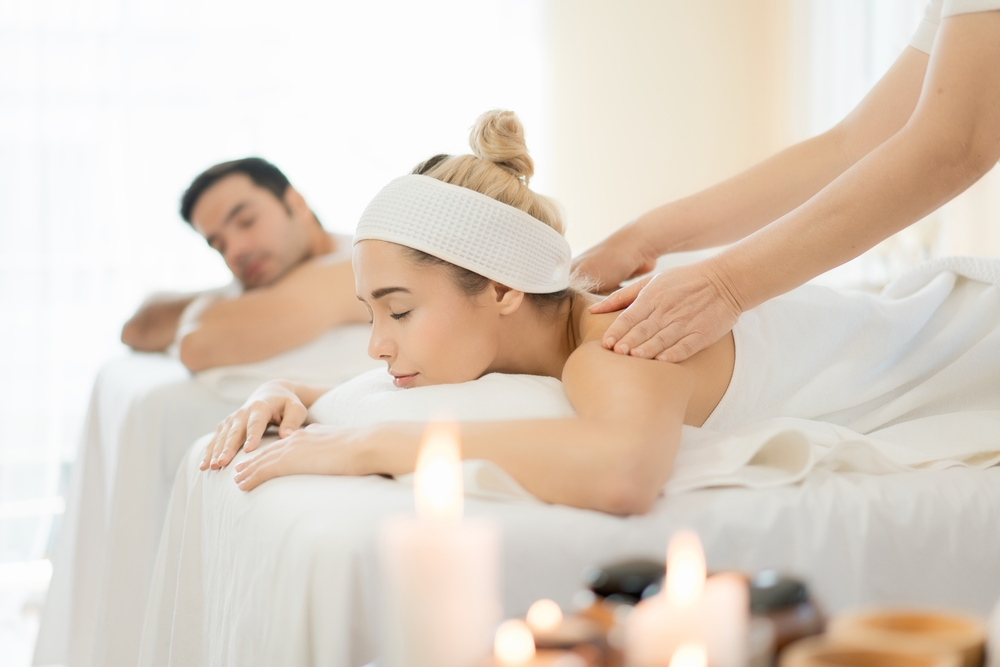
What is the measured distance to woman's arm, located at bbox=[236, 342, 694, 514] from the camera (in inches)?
39.2

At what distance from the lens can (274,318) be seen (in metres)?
2.26

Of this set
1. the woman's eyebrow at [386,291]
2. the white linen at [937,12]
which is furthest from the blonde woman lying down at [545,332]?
the white linen at [937,12]

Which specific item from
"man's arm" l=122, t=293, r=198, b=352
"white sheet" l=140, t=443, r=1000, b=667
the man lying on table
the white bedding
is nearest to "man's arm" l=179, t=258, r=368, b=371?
the man lying on table

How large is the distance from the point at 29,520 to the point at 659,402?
3.24 metres

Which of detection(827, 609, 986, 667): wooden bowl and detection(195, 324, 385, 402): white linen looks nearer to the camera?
detection(827, 609, 986, 667): wooden bowl

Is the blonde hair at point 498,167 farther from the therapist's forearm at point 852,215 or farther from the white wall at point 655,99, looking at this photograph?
the white wall at point 655,99

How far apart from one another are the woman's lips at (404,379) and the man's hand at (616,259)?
0.48 metres

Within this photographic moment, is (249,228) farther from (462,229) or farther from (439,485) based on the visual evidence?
(439,485)

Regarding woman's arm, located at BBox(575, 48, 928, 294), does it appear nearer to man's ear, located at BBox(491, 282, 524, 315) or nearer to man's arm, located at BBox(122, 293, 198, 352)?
man's ear, located at BBox(491, 282, 524, 315)

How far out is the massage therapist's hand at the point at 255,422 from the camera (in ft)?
4.34

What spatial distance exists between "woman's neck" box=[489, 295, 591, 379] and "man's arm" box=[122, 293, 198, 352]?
71.3 inches

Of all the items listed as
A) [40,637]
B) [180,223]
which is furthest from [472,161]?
[180,223]

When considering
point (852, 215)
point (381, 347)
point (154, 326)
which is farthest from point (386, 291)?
point (154, 326)

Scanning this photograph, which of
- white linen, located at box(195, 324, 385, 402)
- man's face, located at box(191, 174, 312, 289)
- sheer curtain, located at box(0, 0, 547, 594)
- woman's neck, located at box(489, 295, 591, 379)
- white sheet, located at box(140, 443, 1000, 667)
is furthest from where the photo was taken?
sheer curtain, located at box(0, 0, 547, 594)
